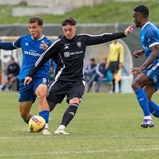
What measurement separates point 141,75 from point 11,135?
2466 millimetres

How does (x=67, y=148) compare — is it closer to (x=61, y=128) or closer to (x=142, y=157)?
(x=142, y=157)

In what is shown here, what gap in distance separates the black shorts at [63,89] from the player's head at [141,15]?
144 centimetres

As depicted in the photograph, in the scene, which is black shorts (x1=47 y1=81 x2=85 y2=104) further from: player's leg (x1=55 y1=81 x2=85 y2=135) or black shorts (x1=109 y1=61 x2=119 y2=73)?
black shorts (x1=109 y1=61 x2=119 y2=73)

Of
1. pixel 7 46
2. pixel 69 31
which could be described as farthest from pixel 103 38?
pixel 7 46

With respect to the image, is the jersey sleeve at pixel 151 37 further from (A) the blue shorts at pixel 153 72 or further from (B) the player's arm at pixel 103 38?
(A) the blue shorts at pixel 153 72

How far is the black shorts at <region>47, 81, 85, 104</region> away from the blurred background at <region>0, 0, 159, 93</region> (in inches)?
698

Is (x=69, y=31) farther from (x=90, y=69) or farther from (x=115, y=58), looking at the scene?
(x=90, y=69)

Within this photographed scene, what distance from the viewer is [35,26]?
43.4 ft

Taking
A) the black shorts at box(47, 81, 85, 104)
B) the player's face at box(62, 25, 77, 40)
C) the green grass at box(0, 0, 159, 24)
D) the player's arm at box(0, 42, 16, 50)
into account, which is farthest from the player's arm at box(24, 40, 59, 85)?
the green grass at box(0, 0, 159, 24)

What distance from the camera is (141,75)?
43.3 feet

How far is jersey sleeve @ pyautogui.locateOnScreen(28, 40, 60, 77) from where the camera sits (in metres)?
12.8

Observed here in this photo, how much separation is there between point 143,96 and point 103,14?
85.6ft

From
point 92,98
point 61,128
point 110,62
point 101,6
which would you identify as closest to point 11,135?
point 61,128

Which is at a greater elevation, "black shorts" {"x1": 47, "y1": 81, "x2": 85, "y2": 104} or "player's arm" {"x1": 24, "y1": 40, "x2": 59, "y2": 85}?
"player's arm" {"x1": 24, "y1": 40, "x2": 59, "y2": 85}
